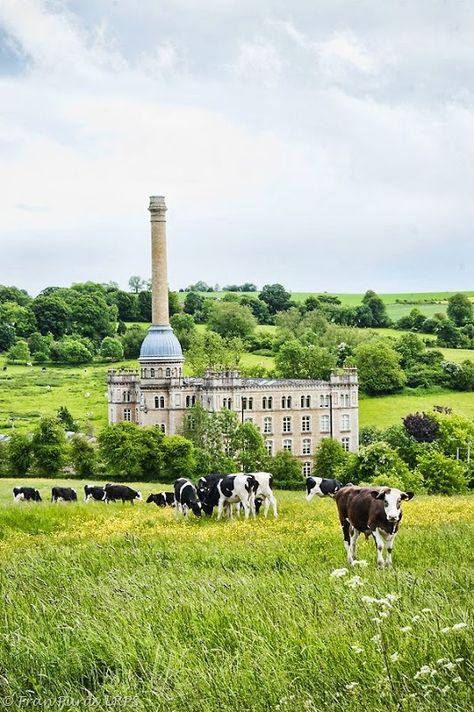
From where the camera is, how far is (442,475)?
68.1 metres

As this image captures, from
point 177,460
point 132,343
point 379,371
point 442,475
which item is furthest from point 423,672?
point 132,343

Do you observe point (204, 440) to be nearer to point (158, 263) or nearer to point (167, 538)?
point (158, 263)

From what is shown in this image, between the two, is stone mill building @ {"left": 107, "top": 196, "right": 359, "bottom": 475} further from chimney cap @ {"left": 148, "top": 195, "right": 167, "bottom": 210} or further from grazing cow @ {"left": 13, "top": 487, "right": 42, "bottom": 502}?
grazing cow @ {"left": 13, "top": 487, "right": 42, "bottom": 502}

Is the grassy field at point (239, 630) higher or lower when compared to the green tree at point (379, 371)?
higher

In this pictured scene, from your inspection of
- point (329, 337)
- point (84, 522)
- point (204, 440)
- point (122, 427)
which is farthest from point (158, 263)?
point (84, 522)

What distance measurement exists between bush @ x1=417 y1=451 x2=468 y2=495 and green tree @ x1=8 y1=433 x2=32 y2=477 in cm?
3215

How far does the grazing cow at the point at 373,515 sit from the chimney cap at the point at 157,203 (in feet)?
332

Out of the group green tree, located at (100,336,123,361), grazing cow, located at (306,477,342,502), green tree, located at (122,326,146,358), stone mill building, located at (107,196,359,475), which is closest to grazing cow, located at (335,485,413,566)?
grazing cow, located at (306,477,342,502)

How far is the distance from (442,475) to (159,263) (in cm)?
5532

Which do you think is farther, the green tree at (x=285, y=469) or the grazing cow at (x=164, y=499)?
the green tree at (x=285, y=469)

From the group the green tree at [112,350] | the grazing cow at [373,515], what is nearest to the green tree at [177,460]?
the grazing cow at [373,515]

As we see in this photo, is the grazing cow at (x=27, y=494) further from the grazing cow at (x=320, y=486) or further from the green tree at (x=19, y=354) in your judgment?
the green tree at (x=19, y=354)

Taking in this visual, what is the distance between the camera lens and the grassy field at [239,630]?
983 centimetres

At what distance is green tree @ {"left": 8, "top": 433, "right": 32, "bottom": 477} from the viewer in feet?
272
